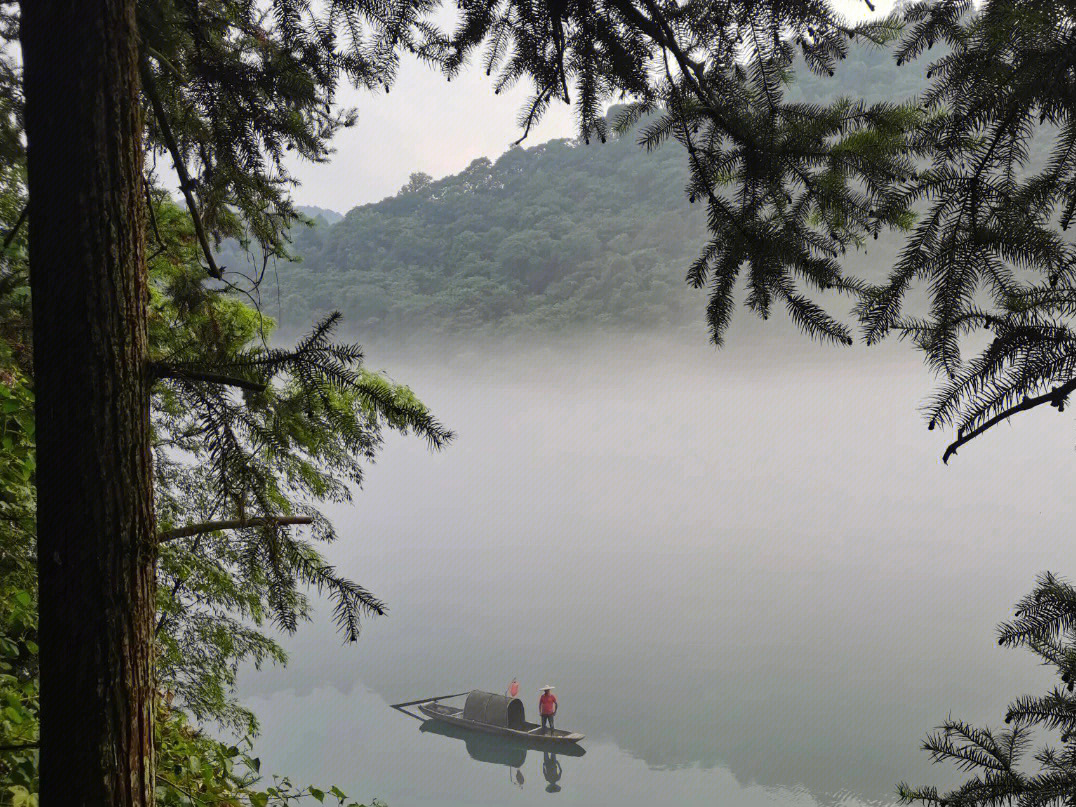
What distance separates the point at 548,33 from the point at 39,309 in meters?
1.06

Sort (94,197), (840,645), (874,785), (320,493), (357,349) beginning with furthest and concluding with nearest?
1. (840,645)
2. (874,785)
3. (320,493)
4. (357,349)
5. (94,197)

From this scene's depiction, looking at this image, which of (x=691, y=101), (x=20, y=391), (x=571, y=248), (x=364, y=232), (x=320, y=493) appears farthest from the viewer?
(x=571, y=248)

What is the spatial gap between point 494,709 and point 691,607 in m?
10.4

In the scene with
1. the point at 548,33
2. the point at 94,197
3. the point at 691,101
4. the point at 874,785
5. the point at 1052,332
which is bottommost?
the point at 874,785

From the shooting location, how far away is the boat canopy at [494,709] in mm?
10711

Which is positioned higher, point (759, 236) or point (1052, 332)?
point (759, 236)

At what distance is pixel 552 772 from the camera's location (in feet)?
51.3

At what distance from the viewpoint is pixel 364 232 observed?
30297 mm

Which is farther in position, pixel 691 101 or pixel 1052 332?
pixel 691 101

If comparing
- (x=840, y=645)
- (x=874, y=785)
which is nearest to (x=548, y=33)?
Answer: (x=874, y=785)

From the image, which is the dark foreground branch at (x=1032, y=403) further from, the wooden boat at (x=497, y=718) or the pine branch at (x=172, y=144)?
the wooden boat at (x=497, y=718)

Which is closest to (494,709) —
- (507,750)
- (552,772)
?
(507,750)

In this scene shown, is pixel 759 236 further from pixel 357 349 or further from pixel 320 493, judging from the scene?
pixel 320 493

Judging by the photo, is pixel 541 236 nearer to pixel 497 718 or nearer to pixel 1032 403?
pixel 497 718
